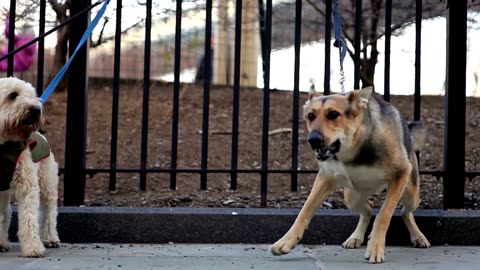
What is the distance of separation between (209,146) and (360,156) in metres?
3.46

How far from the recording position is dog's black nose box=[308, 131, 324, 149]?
4523mm

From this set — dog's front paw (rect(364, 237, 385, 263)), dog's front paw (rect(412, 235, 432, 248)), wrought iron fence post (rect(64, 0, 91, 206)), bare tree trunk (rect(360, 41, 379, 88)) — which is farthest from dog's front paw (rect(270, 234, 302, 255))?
bare tree trunk (rect(360, 41, 379, 88))

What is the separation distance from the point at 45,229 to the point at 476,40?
5.33 m

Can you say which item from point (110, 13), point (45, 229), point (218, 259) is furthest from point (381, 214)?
point (110, 13)

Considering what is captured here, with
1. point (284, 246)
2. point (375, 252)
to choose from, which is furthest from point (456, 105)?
point (284, 246)

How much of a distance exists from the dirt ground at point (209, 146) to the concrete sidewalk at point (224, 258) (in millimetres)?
888

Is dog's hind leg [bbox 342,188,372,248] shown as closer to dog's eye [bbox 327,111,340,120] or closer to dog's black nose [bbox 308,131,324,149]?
dog's eye [bbox 327,111,340,120]

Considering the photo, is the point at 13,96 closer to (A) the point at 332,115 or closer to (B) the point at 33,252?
(B) the point at 33,252

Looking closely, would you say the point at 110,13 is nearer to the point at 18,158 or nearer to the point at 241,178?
the point at 241,178

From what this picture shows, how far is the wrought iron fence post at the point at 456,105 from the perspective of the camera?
6.29 metres

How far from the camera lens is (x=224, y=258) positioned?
205 inches

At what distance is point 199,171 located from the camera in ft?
20.9

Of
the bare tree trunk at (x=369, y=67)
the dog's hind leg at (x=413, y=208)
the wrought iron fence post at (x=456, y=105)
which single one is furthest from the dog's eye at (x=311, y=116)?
the bare tree trunk at (x=369, y=67)

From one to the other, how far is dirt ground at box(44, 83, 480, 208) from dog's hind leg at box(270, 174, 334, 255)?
1269 mm
